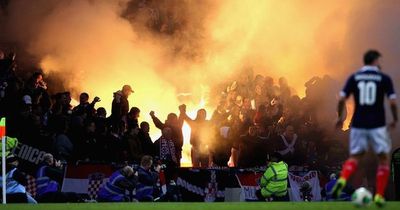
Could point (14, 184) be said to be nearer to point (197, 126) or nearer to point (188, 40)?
point (197, 126)

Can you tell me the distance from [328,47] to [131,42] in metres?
5.45

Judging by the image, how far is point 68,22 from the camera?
2483cm

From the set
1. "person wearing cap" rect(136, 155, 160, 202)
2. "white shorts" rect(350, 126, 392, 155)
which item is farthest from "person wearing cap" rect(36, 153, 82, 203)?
"white shorts" rect(350, 126, 392, 155)

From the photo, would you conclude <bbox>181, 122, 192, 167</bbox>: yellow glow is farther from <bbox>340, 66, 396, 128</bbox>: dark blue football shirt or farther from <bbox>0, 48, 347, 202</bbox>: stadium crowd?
<bbox>340, 66, 396, 128</bbox>: dark blue football shirt

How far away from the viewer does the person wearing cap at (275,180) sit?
2044 centimetres

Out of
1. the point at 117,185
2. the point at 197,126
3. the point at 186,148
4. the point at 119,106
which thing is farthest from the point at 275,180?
the point at 186,148

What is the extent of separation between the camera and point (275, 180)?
20484 mm

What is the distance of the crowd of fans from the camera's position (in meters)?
19.9

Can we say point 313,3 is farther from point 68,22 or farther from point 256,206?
point 256,206

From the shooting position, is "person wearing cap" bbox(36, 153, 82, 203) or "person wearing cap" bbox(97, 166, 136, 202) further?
"person wearing cap" bbox(97, 166, 136, 202)

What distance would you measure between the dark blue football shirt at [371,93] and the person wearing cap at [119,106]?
900 cm

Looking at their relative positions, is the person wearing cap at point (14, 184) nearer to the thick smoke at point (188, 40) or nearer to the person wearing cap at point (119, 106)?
the person wearing cap at point (119, 106)

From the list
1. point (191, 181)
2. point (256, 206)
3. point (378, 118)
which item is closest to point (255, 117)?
point (191, 181)

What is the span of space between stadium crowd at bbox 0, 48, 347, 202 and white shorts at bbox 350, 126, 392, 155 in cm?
721
